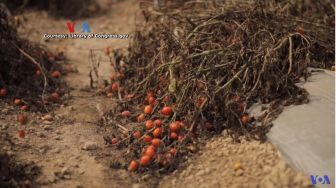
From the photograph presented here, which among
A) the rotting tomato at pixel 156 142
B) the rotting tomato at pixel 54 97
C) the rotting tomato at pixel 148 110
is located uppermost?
the rotting tomato at pixel 54 97

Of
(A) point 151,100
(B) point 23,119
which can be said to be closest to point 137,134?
(A) point 151,100

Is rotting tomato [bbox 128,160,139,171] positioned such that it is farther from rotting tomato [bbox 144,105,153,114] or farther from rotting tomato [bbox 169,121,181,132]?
rotting tomato [bbox 144,105,153,114]

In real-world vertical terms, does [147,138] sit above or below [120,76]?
below

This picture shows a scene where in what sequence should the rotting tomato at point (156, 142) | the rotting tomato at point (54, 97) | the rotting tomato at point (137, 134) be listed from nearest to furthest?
the rotting tomato at point (156, 142) < the rotting tomato at point (137, 134) < the rotting tomato at point (54, 97)

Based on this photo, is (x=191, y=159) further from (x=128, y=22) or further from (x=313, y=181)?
Answer: (x=128, y=22)

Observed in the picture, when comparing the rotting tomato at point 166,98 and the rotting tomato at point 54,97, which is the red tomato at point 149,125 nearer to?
the rotting tomato at point 166,98

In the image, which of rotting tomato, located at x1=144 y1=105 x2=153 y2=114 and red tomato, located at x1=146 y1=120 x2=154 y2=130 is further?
rotting tomato, located at x1=144 y1=105 x2=153 y2=114

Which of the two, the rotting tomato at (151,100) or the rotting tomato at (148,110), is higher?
the rotting tomato at (151,100)

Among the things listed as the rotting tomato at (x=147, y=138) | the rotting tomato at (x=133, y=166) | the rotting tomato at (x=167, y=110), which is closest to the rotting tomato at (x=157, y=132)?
the rotting tomato at (x=147, y=138)

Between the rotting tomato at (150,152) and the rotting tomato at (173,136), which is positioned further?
the rotting tomato at (173,136)

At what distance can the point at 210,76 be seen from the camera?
3225 mm

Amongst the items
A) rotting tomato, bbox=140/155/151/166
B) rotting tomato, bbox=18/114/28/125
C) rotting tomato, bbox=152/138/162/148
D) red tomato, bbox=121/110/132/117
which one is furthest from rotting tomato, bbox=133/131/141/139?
rotting tomato, bbox=18/114/28/125

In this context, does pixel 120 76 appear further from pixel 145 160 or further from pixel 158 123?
pixel 145 160

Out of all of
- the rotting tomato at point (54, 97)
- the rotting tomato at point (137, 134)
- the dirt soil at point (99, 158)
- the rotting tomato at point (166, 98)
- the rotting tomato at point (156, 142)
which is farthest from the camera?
the rotting tomato at point (54, 97)
